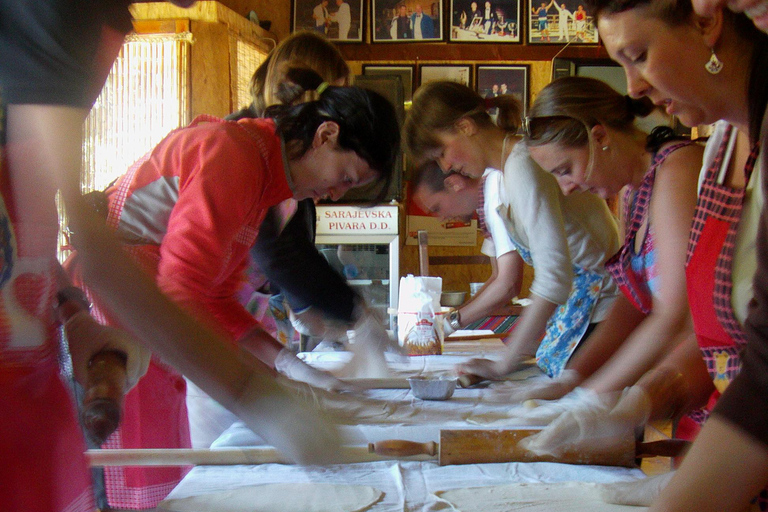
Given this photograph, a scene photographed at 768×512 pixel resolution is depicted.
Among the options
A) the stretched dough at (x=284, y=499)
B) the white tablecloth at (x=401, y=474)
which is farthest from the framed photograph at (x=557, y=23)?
the stretched dough at (x=284, y=499)

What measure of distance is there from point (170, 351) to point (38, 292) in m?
0.30

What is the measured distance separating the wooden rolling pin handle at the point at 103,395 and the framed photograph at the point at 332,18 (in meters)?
4.17

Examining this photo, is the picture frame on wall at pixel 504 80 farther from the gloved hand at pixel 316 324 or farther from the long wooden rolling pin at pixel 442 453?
the long wooden rolling pin at pixel 442 453

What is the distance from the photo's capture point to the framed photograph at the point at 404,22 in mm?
4539

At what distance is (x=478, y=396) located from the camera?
5.11ft

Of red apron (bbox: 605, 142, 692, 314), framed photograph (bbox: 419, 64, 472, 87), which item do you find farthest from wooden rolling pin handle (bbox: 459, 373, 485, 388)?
framed photograph (bbox: 419, 64, 472, 87)

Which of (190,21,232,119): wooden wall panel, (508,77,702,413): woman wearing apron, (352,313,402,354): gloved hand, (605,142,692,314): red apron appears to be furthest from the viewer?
(190,21,232,119): wooden wall panel

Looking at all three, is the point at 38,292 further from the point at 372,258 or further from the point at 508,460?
the point at 372,258

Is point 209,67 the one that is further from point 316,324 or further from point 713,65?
point 713,65

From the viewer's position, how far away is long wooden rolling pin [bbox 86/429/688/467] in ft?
3.45

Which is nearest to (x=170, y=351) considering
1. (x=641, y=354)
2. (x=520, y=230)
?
(x=641, y=354)

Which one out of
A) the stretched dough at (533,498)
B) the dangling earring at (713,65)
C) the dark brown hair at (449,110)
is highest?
the dark brown hair at (449,110)

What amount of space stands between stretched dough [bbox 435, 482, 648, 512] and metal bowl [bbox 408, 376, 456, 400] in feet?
1.72

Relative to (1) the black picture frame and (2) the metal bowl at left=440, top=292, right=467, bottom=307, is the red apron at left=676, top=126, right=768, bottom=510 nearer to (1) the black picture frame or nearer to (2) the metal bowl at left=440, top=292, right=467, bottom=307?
(2) the metal bowl at left=440, top=292, right=467, bottom=307
